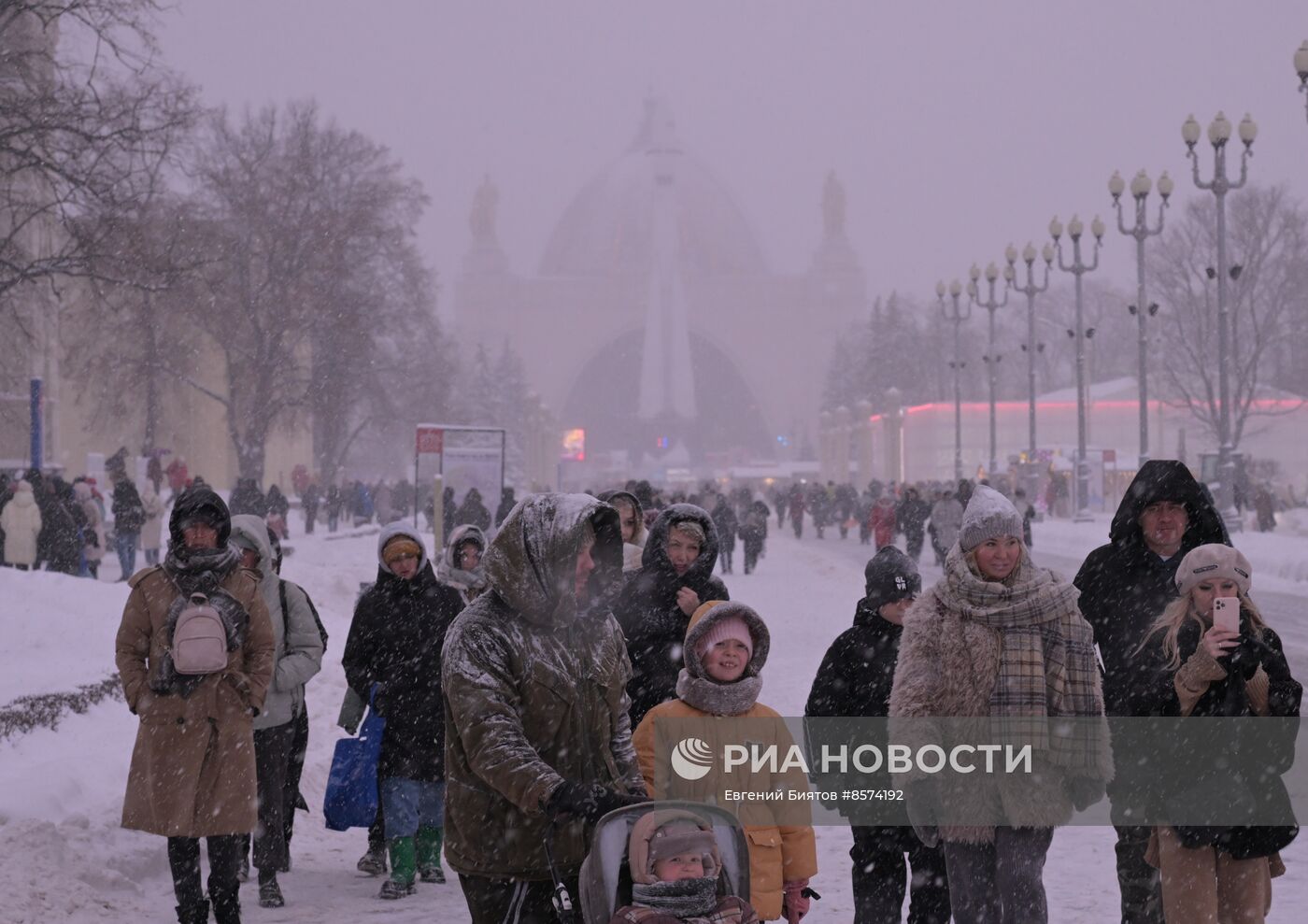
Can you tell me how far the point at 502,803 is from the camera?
13.0 feet

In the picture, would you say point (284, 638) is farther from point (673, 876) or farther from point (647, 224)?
point (647, 224)

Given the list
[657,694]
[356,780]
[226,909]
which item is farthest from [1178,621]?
[356,780]

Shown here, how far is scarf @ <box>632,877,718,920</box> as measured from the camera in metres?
→ 3.69

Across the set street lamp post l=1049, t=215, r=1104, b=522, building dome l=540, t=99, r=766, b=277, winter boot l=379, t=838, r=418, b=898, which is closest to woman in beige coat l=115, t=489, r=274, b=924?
winter boot l=379, t=838, r=418, b=898

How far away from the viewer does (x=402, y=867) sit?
7.25m

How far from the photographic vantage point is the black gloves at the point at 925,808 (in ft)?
16.4

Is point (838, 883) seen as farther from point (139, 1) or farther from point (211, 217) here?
point (211, 217)

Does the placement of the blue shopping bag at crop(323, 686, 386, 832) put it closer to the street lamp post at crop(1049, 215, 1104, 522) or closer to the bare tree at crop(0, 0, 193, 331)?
the bare tree at crop(0, 0, 193, 331)

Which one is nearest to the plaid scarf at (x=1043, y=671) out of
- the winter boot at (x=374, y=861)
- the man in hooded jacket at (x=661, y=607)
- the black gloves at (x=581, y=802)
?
the black gloves at (x=581, y=802)

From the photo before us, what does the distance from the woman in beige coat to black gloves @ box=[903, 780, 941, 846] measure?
→ 238 cm

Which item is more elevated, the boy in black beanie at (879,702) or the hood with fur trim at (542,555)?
the hood with fur trim at (542,555)

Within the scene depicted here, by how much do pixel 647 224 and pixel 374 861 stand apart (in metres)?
184

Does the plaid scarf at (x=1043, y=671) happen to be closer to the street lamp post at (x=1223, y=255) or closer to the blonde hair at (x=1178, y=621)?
the blonde hair at (x=1178, y=621)

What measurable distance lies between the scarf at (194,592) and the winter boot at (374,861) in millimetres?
2022
